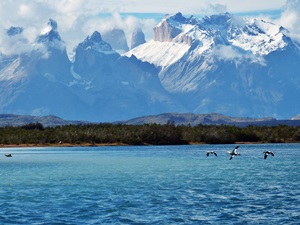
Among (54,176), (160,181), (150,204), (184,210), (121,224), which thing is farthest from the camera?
(54,176)

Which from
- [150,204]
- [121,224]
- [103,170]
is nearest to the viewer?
[121,224]

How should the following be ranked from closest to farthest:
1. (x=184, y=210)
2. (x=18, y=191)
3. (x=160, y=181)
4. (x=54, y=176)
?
(x=184, y=210)
(x=18, y=191)
(x=160, y=181)
(x=54, y=176)

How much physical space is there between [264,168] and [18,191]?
1535 inches

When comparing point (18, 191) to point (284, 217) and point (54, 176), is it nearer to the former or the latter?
point (54, 176)

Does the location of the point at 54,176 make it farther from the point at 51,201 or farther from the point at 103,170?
the point at 51,201

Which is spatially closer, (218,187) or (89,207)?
(89,207)

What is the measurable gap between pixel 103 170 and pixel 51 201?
36792 millimetres

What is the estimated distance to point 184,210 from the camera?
5047 centimetres

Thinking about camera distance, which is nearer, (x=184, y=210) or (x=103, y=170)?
(x=184, y=210)

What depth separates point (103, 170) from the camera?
305 feet

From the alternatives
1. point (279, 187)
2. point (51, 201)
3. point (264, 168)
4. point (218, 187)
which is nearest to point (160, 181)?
point (218, 187)

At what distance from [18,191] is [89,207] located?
14554mm

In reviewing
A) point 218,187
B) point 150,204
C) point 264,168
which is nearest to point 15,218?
point 150,204

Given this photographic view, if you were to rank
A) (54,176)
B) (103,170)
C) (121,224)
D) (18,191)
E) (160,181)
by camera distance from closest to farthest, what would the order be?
(121,224) < (18,191) < (160,181) < (54,176) < (103,170)
